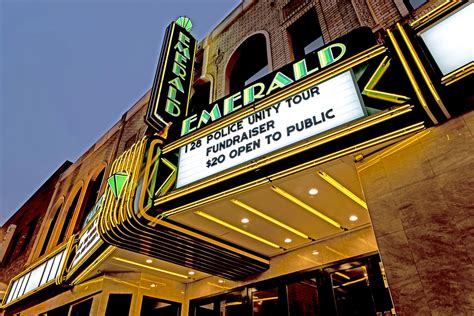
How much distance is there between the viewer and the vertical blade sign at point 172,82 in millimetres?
8042

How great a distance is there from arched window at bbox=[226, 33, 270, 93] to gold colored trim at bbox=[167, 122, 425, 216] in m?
6.11

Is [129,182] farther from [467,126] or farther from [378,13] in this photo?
[378,13]

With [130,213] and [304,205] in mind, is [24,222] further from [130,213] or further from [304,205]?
[304,205]

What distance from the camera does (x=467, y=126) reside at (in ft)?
12.4

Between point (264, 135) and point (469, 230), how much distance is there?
9.14 feet

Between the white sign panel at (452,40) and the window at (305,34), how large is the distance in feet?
17.2

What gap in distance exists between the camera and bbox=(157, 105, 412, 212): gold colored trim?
3861 millimetres

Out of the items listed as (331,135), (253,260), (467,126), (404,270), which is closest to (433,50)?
(467,126)

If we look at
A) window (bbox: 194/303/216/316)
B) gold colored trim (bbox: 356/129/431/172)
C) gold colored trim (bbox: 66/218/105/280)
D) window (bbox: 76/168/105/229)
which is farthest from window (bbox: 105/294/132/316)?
gold colored trim (bbox: 356/129/431/172)

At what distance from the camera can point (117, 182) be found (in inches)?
276

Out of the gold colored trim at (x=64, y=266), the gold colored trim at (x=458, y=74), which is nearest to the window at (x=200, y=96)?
the gold colored trim at (x=64, y=266)

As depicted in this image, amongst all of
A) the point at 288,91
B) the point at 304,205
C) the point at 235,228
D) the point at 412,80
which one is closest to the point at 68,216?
the point at 235,228

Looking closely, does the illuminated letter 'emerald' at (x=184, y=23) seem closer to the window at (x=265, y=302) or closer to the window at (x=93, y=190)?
the window at (x=93, y=190)

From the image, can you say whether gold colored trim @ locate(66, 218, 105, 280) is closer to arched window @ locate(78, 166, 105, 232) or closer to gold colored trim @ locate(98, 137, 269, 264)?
gold colored trim @ locate(98, 137, 269, 264)
